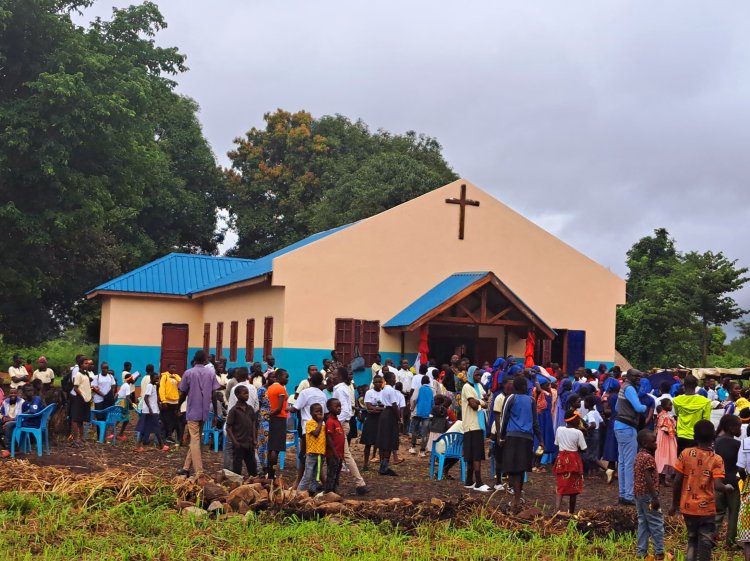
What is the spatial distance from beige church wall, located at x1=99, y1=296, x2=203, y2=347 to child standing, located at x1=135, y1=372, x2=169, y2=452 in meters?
14.4

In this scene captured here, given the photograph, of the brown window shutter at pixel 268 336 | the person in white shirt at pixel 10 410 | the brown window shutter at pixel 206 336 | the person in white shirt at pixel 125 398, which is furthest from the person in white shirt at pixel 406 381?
the brown window shutter at pixel 206 336

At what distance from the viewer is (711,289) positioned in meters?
35.9

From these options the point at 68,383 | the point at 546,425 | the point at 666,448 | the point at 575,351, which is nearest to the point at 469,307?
the point at 575,351

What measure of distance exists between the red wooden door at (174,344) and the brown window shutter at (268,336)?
22.8ft

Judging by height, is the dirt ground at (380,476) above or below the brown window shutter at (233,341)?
below

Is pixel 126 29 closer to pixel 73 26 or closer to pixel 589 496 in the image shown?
pixel 73 26

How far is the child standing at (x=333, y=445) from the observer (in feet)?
40.3

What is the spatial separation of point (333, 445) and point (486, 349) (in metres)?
15.1

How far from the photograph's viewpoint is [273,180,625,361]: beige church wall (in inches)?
995

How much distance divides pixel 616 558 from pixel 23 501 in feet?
20.2

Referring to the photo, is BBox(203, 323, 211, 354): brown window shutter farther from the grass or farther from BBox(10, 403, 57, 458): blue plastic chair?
the grass

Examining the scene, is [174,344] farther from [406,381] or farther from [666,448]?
[666,448]

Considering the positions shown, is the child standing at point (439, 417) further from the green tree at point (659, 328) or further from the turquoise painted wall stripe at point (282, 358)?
the green tree at point (659, 328)

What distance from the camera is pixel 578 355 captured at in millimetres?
27891
